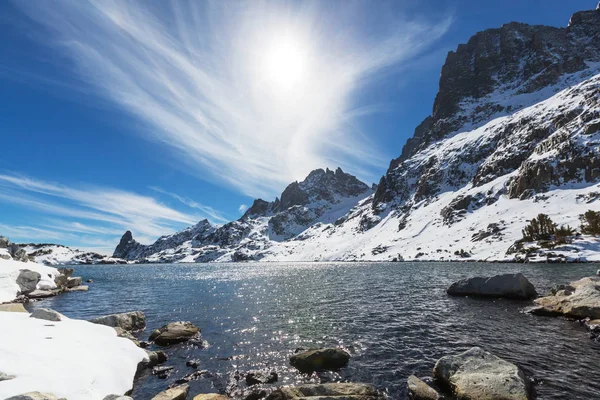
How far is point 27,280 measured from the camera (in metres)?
43.8

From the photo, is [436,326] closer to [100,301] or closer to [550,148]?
[100,301]

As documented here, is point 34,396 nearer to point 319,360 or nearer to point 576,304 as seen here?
point 319,360

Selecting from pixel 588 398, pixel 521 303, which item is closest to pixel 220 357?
pixel 588 398

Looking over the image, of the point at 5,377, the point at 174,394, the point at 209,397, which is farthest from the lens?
the point at 174,394

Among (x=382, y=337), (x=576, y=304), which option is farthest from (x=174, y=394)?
(x=576, y=304)

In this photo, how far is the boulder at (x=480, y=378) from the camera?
1246cm

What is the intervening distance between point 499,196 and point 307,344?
170897mm

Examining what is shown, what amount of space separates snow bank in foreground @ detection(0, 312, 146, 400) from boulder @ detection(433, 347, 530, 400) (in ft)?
51.3

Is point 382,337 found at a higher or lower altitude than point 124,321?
higher

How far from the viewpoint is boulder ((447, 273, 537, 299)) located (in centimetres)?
3334

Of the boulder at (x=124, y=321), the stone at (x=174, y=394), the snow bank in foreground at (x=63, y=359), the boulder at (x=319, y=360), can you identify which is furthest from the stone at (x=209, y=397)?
the boulder at (x=124, y=321)

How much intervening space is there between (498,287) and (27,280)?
211 feet

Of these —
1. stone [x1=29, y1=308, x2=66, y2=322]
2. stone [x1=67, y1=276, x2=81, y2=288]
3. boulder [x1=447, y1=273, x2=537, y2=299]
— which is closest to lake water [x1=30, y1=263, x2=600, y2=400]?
boulder [x1=447, y1=273, x2=537, y2=299]

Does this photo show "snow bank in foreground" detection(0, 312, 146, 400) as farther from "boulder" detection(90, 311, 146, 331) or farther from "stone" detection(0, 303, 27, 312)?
"boulder" detection(90, 311, 146, 331)
